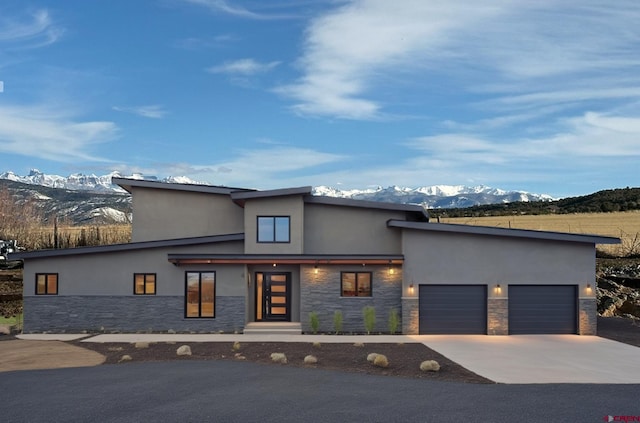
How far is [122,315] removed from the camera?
22.3 meters

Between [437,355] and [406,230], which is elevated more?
[406,230]

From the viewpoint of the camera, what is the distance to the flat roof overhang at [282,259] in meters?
21.7

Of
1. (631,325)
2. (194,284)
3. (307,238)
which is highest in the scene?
(307,238)

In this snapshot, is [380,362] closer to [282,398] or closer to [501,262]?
[282,398]

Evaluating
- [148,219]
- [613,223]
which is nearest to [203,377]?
[148,219]

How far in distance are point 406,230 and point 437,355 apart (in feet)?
20.8

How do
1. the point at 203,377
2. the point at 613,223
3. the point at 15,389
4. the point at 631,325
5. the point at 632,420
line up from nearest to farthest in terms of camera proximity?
the point at 632,420
the point at 15,389
the point at 203,377
the point at 631,325
the point at 613,223

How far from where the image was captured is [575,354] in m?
17.3

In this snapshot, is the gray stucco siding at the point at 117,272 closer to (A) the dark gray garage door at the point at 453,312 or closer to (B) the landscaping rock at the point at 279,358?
(B) the landscaping rock at the point at 279,358

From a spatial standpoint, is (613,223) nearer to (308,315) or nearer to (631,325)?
(631,325)

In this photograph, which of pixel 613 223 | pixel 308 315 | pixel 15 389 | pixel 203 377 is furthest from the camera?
pixel 613 223

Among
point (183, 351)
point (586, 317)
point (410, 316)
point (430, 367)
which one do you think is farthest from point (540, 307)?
point (183, 351)

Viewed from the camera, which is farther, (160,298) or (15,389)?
(160,298)

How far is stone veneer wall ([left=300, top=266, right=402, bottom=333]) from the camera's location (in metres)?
22.2
